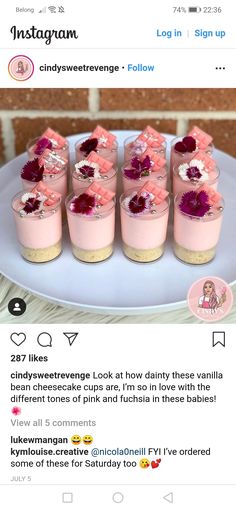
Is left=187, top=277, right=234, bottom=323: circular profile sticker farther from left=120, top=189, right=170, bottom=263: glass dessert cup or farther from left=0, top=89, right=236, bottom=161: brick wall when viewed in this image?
left=0, top=89, right=236, bottom=161: brick wall

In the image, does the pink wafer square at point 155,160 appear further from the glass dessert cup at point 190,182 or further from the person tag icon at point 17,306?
the person tag icon at point 17,306

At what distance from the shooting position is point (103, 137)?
0.76 metres

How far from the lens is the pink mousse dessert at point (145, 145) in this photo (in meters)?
0.75

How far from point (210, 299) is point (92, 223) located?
0.47 feet

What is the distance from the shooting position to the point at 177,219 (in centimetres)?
66

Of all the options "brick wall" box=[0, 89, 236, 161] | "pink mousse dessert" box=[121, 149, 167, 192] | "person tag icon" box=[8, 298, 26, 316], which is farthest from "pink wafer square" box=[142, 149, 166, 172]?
"person tag icon" box=[8, 298, 26, 316]

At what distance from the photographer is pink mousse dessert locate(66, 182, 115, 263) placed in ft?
2.12

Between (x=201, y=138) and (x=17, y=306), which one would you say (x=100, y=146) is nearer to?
(x=201, y=138)

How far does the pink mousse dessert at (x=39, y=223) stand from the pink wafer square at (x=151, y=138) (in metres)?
0.15

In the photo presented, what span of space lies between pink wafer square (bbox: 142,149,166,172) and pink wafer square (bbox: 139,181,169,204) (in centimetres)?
6
